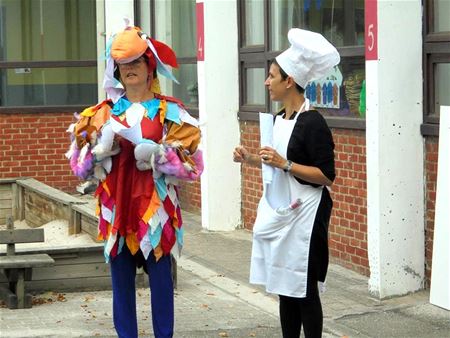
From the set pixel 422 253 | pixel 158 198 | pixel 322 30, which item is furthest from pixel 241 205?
pixel 158 198

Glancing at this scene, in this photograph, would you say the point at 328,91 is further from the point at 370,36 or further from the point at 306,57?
the point at 306,57

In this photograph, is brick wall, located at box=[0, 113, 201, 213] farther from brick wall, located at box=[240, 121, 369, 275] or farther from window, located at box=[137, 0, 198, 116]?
brick wall, located at box=[240, 121, 369, 275]

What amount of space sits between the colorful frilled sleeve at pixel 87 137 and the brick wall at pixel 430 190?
2.96 meters

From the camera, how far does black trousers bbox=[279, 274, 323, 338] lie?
6.38 meters

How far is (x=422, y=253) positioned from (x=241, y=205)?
407 cm

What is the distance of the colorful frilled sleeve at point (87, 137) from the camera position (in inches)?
272

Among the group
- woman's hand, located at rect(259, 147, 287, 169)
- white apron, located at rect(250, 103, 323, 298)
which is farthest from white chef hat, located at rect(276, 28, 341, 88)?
woman's hand, located at rect(259, 147, 287, 169)

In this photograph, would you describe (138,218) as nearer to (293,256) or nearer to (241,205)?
(293,256)

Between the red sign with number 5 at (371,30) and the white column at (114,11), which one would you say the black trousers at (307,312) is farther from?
the white column at (114,11)

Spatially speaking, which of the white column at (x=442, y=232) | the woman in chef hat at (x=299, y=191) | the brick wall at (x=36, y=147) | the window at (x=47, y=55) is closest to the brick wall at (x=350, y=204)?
the white column at (x=442, y=232)

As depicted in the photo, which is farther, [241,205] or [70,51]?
[70,51]

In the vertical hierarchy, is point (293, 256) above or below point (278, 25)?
below

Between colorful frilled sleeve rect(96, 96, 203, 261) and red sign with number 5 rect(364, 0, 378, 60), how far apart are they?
7.36 ft

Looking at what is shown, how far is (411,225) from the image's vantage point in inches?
354
